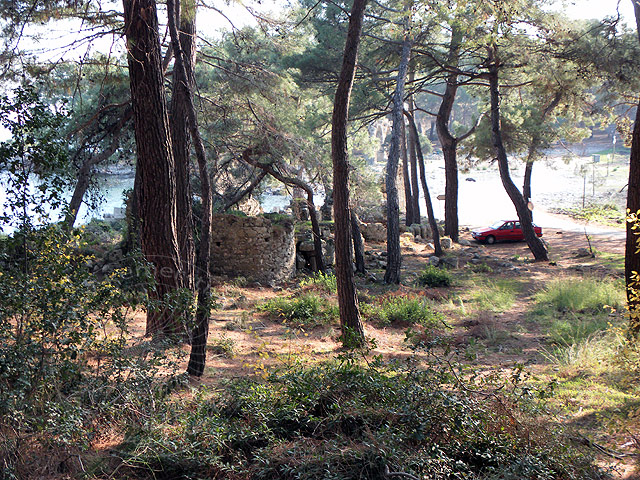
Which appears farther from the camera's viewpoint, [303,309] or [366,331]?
[303,309]

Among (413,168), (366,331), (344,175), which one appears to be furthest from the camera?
(413,168)

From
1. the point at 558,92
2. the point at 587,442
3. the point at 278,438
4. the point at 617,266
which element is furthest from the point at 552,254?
the point at 278,438

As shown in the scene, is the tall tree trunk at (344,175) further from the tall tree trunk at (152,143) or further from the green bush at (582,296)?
the green bush at (582,296)

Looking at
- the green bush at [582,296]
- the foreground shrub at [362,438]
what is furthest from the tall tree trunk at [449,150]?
the foreground shrub at [362,438]

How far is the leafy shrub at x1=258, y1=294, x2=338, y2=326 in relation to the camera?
9.59m

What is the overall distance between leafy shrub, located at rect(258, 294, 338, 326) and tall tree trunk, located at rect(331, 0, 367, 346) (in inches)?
56.9

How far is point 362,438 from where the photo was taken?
12.9 feet

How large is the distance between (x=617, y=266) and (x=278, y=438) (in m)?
14.9

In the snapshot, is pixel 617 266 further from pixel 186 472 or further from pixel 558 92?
pixel 186 472

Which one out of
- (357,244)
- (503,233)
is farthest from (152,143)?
(503,233)

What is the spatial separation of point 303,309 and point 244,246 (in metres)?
3.77

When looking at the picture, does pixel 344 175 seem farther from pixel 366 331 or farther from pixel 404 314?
pixel 404 314

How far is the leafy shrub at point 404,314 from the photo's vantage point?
31.6ft

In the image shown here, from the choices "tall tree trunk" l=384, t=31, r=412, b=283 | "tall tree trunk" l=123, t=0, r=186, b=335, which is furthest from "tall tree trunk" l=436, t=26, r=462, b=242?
"tall tree trunk" l=123, t=0, r=186, b=335
